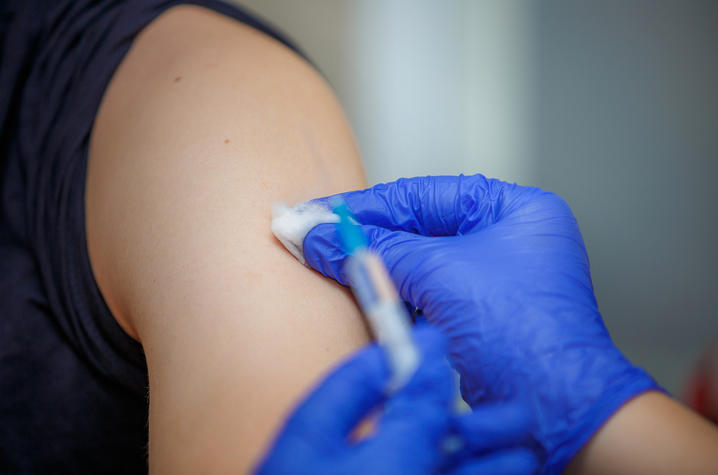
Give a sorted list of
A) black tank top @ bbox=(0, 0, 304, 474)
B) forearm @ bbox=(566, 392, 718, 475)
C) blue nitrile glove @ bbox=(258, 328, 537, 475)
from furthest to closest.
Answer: black tank top @ bbox=(0, 0, 304, 474), forearm @ bbox=(566, 392, 718, 475), blue nitrile glove @ bbox=(258, 328, 537, 475)

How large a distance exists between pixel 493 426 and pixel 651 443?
0.65 feet

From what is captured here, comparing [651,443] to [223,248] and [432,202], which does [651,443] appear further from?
[223,248]

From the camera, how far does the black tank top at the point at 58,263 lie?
775 mm

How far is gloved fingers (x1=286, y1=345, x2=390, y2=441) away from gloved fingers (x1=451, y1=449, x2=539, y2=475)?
0.35 feet

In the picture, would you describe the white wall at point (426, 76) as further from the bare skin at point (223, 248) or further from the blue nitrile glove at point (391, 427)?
the blue nitrile glove at point (391, 427)

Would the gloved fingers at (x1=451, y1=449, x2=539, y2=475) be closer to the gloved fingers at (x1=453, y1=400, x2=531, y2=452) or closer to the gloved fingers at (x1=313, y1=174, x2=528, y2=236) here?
the gloved fingers at (x1=453, y1=400, x2=531, y2=452)

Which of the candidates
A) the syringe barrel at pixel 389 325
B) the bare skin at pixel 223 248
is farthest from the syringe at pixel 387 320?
the bare skin at pixel 223 248

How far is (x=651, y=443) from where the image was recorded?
0.51 m

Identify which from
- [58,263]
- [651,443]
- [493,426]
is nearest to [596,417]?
[651,443]

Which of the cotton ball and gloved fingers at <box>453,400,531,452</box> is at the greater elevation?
the cotton ball

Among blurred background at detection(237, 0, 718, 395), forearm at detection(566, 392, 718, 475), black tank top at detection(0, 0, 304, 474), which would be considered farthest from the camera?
blurred background at detection(237, 0, 718, 395)

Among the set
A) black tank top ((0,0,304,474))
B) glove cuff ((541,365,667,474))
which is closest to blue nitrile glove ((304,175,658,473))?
glove cuff ((541,365,667,474))

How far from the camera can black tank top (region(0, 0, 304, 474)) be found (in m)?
0.78

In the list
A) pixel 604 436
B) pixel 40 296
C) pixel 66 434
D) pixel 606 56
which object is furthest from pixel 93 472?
pixel 606 56
